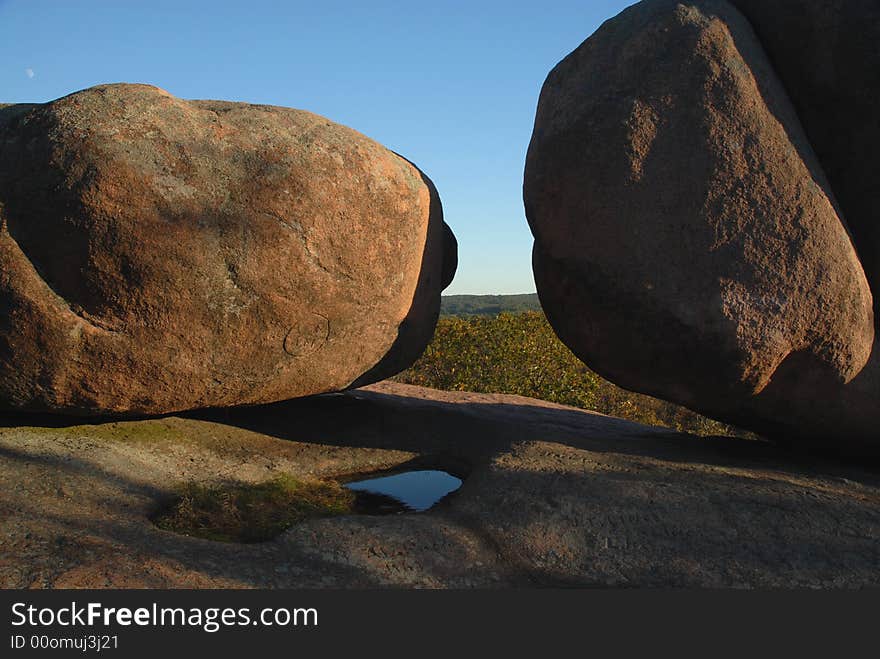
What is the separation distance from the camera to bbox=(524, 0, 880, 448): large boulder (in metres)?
4.27

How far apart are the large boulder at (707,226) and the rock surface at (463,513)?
2.25 ft

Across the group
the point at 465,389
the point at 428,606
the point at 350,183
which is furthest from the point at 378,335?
the point at 465,389

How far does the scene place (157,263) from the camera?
4176 millimetres

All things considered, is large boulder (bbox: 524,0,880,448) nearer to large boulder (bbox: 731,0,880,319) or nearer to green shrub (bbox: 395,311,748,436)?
large boulder (bbox: 731,0,880,319)

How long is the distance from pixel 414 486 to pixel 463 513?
0.93 meters

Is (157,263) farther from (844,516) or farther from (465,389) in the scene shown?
(465,389)

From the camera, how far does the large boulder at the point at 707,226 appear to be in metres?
4.27

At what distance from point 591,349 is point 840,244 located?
5.37ft

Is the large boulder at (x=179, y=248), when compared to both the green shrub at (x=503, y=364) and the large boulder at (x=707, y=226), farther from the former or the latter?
the green shrub at (x=503, y=364)

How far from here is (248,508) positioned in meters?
3.88

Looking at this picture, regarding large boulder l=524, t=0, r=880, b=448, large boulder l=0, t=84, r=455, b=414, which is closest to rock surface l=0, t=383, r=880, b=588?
large boulder l=0, t=84, r=455, b=414

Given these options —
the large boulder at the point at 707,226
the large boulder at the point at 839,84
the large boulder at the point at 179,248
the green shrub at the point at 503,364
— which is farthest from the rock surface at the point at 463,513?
the green shrub at the point at 503,364

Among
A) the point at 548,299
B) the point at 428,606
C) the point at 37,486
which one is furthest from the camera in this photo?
the point at 548,299

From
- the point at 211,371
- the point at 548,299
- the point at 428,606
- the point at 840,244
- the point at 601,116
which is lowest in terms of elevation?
the point at 428,606
